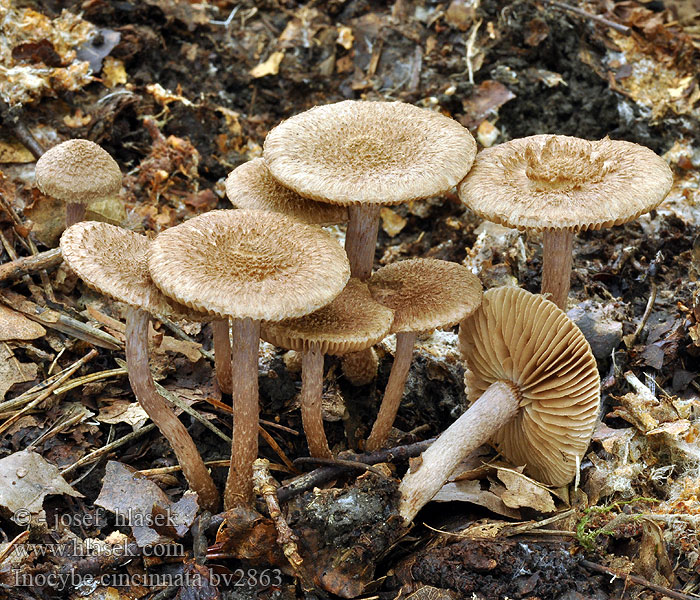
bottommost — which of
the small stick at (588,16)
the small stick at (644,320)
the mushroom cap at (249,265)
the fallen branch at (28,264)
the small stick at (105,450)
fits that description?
the small stick at (105,450)

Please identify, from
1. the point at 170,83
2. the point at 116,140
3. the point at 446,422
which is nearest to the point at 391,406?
the point at 446,422

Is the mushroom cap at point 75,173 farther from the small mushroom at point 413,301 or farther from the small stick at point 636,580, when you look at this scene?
the small stick at point 636,580

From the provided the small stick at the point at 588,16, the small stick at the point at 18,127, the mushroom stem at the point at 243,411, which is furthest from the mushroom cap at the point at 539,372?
the small stick at the point at 588,16

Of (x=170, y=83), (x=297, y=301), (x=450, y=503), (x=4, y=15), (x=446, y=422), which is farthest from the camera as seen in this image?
(x=170, y=83)

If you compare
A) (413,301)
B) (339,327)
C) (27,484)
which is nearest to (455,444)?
(413,301)

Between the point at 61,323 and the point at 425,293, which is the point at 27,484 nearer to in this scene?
the point at 61,323

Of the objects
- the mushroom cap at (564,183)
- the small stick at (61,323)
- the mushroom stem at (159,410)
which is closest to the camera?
the mushroom cap at (564,183)

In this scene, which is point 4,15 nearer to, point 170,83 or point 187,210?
point 170,83

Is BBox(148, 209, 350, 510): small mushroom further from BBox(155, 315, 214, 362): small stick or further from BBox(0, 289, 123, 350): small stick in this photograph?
BBox(0, 289, 123, 350): small stick
